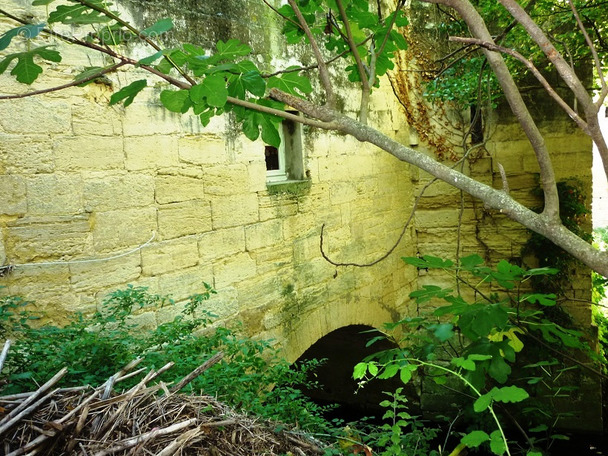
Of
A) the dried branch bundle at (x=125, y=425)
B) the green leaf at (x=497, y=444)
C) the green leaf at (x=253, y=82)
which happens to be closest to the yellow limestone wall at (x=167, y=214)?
the dried branch bundle at (x=125, y=425)

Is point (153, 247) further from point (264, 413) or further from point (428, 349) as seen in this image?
point (428, 349)

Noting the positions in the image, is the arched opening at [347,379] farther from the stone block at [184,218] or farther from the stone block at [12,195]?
the stone block at [12,195]

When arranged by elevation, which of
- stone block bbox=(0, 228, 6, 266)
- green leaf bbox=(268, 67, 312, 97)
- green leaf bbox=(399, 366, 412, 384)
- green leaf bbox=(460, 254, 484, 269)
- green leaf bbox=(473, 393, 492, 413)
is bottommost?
green leaf bbox=(473, 393, 492, 413)

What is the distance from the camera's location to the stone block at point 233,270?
4152mm

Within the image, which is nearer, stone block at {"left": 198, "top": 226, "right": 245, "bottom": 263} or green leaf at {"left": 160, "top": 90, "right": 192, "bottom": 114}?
green leaf at {"left": 160, "top": 90, "right": 192, "bottom": 114}

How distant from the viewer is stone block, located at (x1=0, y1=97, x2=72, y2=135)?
2984 mm

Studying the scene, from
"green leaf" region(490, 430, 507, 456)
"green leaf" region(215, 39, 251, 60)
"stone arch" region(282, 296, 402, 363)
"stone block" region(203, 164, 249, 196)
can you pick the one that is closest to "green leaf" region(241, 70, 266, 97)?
"green leaf" region(215, 39, 251, 60)

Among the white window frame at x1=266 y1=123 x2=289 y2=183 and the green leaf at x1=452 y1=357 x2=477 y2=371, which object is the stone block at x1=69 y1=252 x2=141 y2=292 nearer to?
the white window frame at x1=266 y1=123 x2=289 y2=183

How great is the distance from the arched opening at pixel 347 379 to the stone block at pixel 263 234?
246cm

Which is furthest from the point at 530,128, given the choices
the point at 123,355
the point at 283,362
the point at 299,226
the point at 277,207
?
the point at 299,226

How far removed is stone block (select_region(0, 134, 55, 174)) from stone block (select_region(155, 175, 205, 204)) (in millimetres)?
741

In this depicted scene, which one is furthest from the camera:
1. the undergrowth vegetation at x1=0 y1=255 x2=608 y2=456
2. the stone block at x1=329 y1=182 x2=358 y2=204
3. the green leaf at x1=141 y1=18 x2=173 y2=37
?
the stone block at x1=329 y1=182 x2=358 y2=204

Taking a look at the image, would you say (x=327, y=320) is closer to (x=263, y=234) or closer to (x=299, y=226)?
(x=299, y=226)

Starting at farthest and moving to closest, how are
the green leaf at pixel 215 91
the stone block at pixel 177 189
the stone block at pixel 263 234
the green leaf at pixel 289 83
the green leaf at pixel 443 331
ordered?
the stone block at pixel 263 234, the stone block at pixel 177 189, the green leaf at pixel 289 83, the green leaf at pixel 443 331, the green leaf at pixel 215 91
